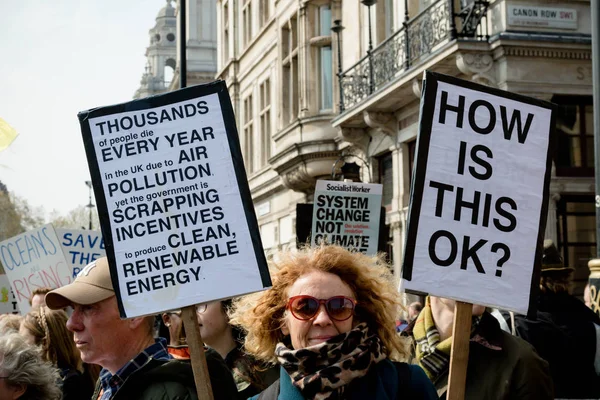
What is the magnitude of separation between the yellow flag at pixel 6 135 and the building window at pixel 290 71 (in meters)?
19.2

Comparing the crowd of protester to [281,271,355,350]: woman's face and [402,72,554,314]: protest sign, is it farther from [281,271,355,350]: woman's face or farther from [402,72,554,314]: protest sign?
[402,72,554,314]: protest sign

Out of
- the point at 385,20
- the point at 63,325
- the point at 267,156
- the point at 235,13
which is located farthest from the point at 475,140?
the point at 235,13

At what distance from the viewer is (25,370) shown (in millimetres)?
4234

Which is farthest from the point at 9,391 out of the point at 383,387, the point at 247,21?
the point at 247,21

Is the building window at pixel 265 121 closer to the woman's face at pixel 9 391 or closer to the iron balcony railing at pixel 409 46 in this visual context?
the iron balcony railing at pixel 409 46

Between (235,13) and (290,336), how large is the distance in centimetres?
3304

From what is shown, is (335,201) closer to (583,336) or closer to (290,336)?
(583,336)

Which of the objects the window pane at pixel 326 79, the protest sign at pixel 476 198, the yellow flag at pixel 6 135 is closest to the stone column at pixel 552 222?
the window pane at pixel 326 79

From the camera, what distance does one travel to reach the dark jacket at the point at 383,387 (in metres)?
3.27

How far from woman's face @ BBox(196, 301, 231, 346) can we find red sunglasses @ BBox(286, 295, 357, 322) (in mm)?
2026

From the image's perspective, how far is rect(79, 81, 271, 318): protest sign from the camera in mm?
4016

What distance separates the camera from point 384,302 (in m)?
3.71

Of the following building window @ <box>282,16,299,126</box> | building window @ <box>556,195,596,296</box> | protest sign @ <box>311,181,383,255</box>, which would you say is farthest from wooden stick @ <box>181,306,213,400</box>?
building window @ <box>282,16,299,126</box>

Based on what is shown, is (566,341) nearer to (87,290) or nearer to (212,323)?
(212,323)
